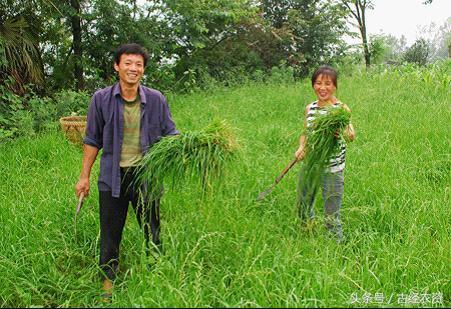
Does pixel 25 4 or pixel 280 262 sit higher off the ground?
pixel 25 4

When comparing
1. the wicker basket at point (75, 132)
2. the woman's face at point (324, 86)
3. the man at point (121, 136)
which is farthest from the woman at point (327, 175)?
the wicker basket at point (75, 132)

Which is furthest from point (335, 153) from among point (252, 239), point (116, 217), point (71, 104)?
point (71, 104)

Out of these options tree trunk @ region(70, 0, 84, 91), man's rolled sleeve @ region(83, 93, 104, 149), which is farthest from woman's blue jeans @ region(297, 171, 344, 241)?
tree trunk @ region(70, 0, 84, 91)

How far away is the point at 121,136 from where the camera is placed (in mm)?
2416

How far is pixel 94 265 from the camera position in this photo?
8.93 ft

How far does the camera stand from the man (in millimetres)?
2412

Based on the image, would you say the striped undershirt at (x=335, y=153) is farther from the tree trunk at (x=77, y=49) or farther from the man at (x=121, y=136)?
the tree trunk at (x=77, y=49)

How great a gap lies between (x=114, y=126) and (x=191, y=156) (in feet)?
1.49

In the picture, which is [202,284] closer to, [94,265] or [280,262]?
[280,262]

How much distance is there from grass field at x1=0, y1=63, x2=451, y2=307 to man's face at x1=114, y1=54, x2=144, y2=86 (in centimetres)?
69

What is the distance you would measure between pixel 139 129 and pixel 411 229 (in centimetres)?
182

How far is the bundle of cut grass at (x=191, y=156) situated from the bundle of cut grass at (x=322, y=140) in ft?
1.76

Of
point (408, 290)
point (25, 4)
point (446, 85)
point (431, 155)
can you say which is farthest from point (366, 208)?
point (25, 4)

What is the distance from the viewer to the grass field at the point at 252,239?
219 cm
